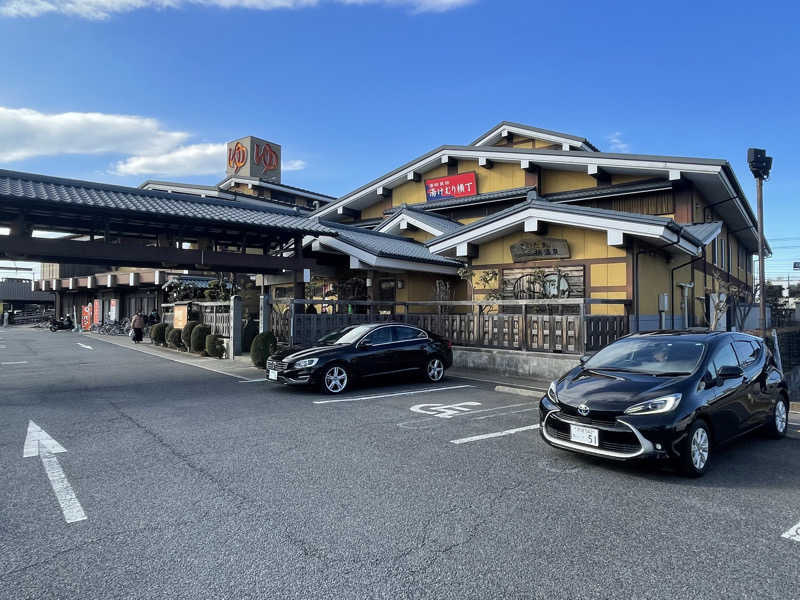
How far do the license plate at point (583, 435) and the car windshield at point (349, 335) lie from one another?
5.85 metres

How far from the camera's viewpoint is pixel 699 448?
5047 millimetres

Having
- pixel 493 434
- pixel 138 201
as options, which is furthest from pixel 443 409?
pixel 138 201

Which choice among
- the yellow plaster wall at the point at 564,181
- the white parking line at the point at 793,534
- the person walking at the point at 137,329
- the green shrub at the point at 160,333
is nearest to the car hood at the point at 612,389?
the white parking line at the point at 793,534

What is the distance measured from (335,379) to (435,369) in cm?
269

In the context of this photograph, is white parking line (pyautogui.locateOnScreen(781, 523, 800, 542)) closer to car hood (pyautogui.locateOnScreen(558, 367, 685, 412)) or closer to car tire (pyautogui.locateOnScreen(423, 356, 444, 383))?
car hood (pyautogui.locateOnScreen(558, 367, 685, 412))

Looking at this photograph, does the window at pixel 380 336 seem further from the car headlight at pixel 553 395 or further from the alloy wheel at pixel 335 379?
the car headlight at pixel 553 395

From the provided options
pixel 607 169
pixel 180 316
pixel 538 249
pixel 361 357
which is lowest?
pixel 361 357

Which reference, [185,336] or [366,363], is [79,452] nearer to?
[366,363]

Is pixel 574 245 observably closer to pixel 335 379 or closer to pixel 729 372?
pixel 335 379

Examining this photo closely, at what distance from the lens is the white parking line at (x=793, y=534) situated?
146 inches

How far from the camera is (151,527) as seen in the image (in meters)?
3.79

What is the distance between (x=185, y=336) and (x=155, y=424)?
12.9 meters

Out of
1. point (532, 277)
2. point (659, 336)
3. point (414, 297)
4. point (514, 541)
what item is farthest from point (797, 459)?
point (414, 297)

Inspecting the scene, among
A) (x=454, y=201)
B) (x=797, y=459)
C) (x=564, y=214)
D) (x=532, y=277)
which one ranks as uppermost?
(x=454, y=201)
